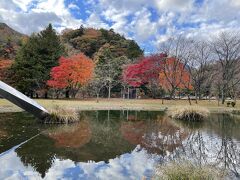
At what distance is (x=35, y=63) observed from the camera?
1682 inches

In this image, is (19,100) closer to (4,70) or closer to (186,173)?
(186,173)

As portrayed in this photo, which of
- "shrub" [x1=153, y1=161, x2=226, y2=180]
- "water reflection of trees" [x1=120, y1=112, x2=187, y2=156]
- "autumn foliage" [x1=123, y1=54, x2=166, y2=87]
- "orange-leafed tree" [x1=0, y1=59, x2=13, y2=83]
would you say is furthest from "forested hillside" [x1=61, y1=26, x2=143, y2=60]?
"shrub" [x1=153, y1=161, x2=226, y2=180]

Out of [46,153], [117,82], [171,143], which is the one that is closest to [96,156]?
[46,153]

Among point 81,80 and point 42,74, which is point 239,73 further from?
point 42,74

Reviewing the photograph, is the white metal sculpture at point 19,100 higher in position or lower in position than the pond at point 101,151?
higher

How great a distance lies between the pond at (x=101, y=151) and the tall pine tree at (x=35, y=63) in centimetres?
2788

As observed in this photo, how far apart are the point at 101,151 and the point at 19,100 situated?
17.9 feet

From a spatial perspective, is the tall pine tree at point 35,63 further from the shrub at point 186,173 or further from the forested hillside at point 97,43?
the shrub at point 186,173

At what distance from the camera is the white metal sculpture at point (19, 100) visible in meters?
12.3

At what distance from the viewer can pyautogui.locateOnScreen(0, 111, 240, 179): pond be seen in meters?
7.56

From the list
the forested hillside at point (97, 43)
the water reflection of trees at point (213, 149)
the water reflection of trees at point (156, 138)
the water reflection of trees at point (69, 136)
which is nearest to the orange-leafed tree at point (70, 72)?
the forested hillside at point (97, 43)

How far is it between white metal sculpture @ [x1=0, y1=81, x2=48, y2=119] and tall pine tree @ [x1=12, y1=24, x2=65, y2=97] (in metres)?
27.3

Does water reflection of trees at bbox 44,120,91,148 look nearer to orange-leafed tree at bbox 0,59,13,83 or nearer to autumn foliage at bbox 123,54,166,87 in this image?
autumn foliage at bbox 123,54,166,87

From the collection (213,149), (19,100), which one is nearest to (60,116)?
(19,100)
